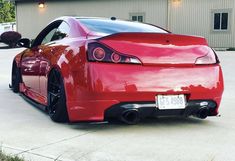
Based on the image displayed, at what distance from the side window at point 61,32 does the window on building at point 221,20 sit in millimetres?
21937

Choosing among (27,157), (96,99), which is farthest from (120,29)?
(27,157)

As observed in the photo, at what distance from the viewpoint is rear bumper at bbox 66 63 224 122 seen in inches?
201

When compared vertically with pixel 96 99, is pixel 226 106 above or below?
below

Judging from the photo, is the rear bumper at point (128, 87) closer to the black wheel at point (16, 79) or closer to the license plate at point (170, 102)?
the license plate at point (170, 102)

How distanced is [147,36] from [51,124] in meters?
1.60

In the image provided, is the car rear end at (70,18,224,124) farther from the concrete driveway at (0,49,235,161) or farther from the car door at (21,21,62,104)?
the car door at (21,21,62,104)

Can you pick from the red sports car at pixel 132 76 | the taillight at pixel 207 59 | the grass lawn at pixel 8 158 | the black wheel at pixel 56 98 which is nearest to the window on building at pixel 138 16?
the black wheel at pixel 56 98

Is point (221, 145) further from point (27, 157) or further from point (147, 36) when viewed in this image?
point (27, 157)

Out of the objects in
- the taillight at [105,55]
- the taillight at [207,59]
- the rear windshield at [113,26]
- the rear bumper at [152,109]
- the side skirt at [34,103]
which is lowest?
the side skirt at [34,103]

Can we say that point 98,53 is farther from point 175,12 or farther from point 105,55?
point 175,12

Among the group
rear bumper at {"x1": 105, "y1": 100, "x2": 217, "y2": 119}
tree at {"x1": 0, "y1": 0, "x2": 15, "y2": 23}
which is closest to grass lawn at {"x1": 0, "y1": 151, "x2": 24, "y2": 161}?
rear bumper at {"x1": 105, "y1": 100, "x2": 217, "y2": 119}

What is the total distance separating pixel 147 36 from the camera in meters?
5.36

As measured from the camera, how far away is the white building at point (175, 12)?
89.8 feet

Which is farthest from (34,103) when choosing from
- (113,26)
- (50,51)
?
(113,26)
